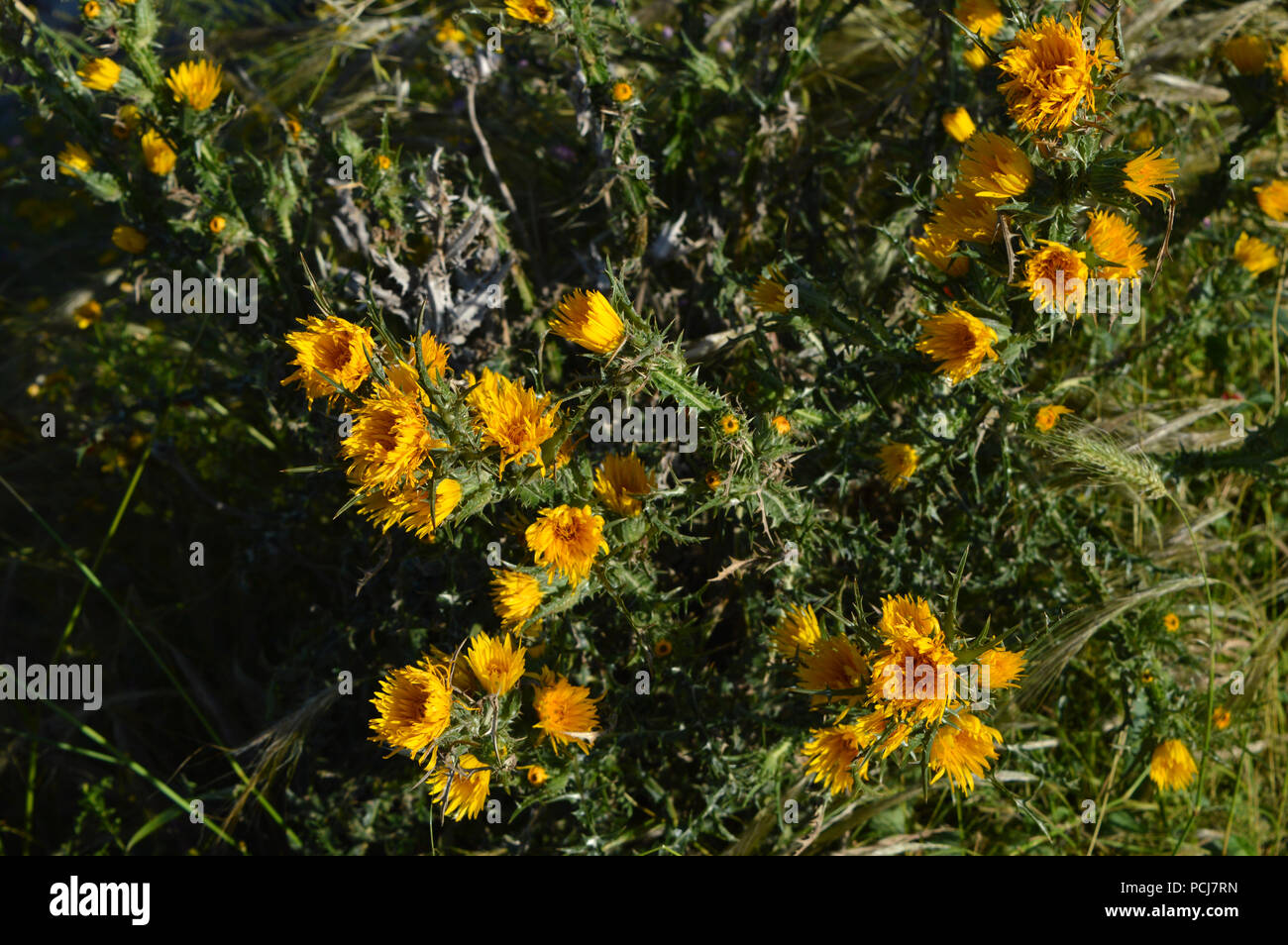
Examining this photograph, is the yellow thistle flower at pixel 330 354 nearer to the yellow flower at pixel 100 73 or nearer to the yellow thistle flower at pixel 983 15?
the yellow flower at pixel 100 73

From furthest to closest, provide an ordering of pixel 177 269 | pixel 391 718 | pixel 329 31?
pixel 329 31 → pixel 177 269 → pixel 391 718

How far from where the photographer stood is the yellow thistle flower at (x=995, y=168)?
4.84ft

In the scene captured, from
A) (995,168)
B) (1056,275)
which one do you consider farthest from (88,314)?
(1056,275)

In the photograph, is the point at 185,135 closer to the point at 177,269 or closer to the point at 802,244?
the point at 177,269

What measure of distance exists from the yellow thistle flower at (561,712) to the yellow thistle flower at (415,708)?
213 mm

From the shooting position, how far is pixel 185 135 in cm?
212

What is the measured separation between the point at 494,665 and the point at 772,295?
97cm

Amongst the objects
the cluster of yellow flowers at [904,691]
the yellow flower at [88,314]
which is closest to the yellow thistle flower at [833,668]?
the cluster of yellow flowers at [904,691]

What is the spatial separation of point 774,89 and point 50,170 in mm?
1967

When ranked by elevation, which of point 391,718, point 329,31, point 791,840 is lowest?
point 791,840

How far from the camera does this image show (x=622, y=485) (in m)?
1.75

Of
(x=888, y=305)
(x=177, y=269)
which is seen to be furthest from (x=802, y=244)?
(x=177, y=269)

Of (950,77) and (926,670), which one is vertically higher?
(950,77)

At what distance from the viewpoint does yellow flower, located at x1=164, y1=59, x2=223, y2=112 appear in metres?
2.08
